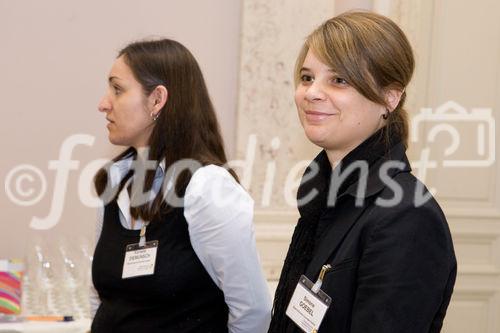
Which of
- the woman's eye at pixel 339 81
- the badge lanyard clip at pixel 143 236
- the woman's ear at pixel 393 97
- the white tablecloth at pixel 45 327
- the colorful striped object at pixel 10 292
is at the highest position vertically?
the woman's eye at pixel 339 81

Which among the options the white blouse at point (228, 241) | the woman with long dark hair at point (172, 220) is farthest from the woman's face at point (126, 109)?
the white blouse at point (228, 241)

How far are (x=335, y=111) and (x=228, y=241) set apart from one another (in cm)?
66

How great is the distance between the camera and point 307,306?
1.36m

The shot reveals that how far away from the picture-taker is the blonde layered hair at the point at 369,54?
1339 millimetres

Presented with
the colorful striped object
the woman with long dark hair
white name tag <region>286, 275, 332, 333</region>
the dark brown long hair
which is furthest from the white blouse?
the colorful striped object

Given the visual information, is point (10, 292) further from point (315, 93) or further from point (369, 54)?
point (369, 54)

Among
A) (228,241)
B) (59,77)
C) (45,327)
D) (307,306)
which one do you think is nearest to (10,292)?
(45,327)

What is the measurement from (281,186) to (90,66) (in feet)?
3.71

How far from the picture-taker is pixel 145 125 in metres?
2.12

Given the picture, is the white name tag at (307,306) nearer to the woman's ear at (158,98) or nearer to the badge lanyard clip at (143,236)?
the badge lanyard clip at (143,236)

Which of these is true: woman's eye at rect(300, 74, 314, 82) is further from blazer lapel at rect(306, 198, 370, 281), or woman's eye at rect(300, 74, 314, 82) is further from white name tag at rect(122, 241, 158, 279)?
white name tag at rect(122, 241, 158, 279)

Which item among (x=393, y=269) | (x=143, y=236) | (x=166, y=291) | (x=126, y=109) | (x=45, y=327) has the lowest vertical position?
(x=45, y=327)

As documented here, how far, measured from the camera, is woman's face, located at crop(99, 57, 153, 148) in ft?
6.91

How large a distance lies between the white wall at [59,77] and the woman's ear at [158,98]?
1.42 meters
